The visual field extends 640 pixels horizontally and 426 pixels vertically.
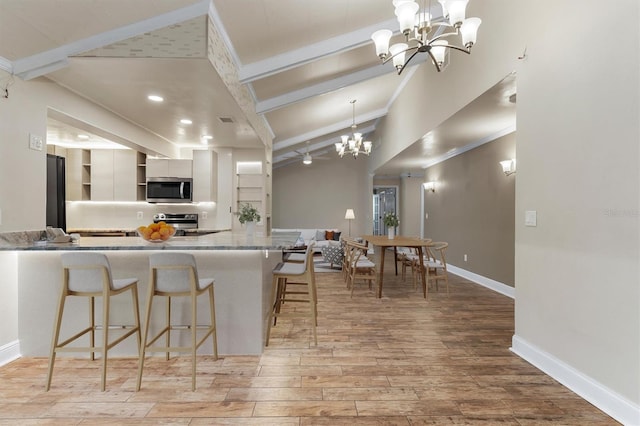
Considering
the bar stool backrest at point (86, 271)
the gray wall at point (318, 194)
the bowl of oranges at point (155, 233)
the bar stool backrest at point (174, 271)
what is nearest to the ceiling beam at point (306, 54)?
the bowl of oranges at point (155, 233)

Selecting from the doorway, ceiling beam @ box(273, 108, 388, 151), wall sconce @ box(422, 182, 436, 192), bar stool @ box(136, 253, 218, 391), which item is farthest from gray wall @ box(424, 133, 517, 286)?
bar stool @ box(136, 253, 218, 391)

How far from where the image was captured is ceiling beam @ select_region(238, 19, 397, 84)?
11.5 feet

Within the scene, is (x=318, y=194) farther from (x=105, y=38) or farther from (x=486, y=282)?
(x=105, y=38)

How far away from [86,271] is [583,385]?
3.51 meters

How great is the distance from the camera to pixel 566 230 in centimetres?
225

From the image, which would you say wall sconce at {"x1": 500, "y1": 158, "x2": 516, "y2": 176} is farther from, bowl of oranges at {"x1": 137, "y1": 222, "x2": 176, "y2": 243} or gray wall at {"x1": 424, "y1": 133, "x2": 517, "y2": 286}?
bowl of oranges at {"x1": 137, "y1": 222, "x2": 176, "y2": 243}

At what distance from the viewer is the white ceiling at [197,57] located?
2.36 meters

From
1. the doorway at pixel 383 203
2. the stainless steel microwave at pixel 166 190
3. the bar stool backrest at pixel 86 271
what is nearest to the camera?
the bar stool backrest at pixel 86 271

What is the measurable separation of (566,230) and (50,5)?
12.8 ft

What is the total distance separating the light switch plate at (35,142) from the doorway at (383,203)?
8782 millimetres

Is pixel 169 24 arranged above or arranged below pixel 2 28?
above

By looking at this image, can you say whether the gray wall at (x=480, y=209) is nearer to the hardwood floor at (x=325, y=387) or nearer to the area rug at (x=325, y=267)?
the hardwood floor at (x=325, y=387)

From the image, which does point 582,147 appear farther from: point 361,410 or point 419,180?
point 419,180

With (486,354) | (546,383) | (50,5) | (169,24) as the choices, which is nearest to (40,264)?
(50,5)
